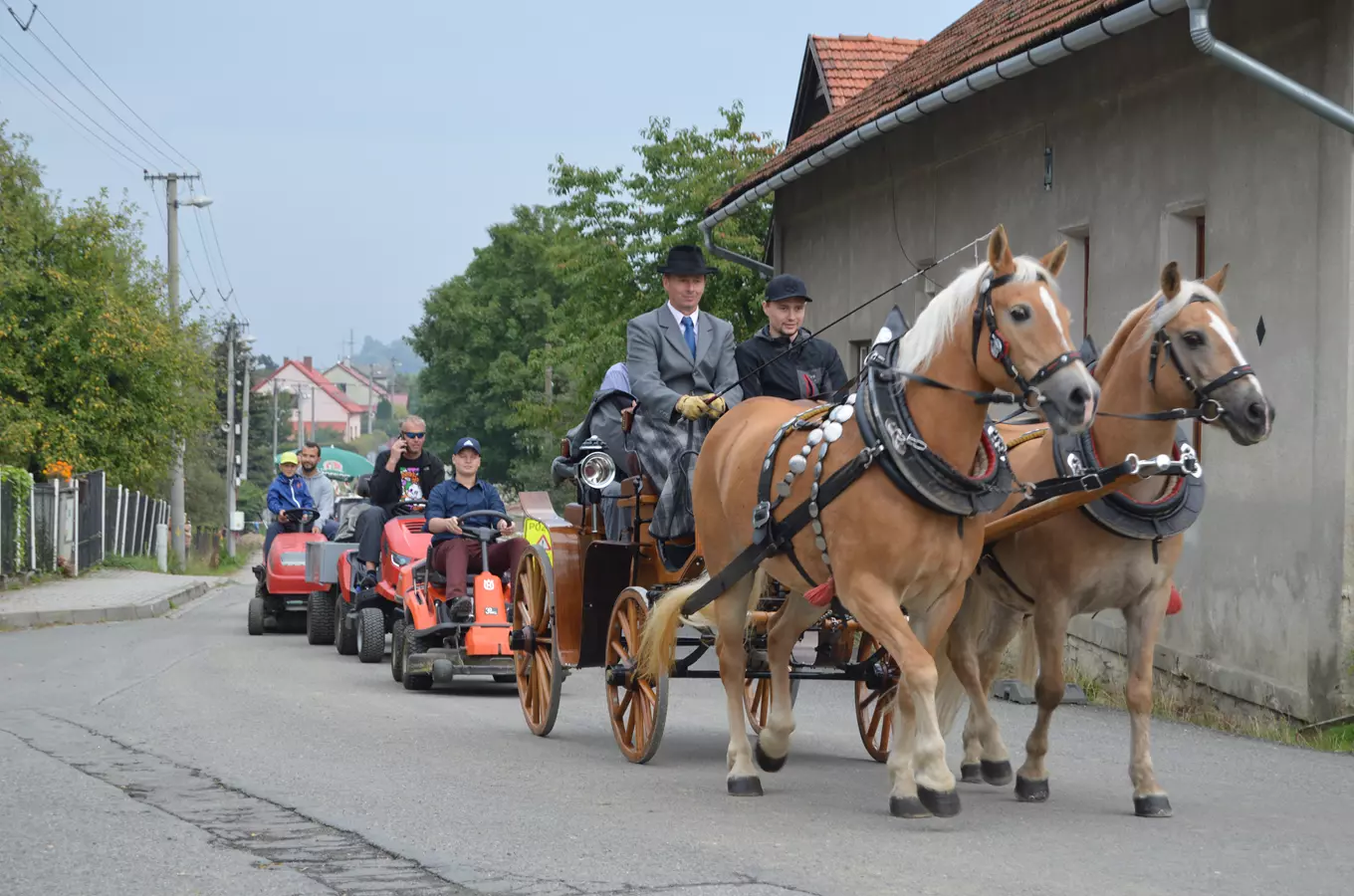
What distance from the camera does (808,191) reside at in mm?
21359

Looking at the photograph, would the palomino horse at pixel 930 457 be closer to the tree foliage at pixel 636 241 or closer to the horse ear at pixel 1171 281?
the horse ear at pixel 1171 281

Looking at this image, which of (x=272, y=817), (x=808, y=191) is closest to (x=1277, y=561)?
(x=272, y=817)

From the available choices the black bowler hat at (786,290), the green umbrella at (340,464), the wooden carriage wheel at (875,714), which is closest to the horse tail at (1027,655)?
the wooden carriage wheel at (875,714)

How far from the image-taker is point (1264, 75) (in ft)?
32.9

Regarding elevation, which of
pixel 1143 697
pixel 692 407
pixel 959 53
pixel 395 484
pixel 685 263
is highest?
pixel 959 53

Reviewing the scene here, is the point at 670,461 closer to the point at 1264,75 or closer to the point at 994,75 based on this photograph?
the point at 1264,75

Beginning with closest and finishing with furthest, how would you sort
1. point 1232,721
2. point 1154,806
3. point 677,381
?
point 1154,806, point 677,381, point 1232,721

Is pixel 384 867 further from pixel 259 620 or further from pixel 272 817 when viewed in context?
pixel 259 620

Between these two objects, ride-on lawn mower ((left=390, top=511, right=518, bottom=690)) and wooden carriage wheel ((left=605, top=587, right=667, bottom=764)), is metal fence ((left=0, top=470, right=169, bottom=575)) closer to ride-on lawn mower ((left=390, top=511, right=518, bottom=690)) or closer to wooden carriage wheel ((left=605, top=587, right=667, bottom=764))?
ride-on lawn mower ((left=390, top=511, right=518, bottom=690))

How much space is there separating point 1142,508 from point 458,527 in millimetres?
7147

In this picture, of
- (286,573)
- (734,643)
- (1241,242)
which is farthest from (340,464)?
(734,643)

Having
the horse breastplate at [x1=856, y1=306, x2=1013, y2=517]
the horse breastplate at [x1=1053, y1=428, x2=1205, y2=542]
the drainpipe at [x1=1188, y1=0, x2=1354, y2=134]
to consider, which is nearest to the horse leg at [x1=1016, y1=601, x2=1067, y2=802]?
the horse breastplate at [x1=1053, y1=428, x2=1205, y2=542]

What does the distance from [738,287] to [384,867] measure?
21.6 meters

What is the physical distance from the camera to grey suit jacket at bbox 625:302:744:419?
8.98m
